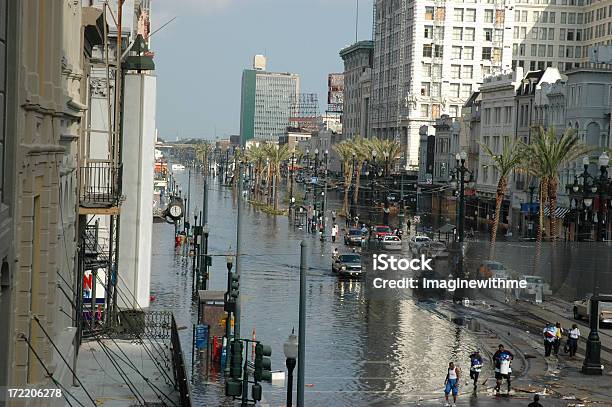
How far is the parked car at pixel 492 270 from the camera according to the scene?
4306cm

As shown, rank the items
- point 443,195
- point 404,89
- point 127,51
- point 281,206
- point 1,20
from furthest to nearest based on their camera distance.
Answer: point 404,89 → point 281,206 → point 443,195 → point 127,51 → point 1,20

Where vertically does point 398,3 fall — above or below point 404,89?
above

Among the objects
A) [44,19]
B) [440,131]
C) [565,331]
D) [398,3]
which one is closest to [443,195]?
[440,131]

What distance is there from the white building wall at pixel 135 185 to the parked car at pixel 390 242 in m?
31.8

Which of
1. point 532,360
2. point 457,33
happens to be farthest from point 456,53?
point 532,360

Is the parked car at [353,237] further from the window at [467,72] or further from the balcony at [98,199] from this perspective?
the window at [467,72]

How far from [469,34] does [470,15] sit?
2.66 m

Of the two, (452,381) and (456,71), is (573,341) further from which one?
(456,71)

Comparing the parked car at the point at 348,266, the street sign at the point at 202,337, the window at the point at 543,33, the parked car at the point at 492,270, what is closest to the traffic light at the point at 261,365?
the street sign at the point at 202,337

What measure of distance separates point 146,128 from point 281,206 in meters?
97.7

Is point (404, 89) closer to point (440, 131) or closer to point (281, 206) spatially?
point (440, 131)

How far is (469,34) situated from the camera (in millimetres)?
168750

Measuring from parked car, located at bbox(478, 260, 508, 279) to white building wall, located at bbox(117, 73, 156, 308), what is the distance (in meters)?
12.0

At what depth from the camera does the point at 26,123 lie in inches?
571
